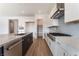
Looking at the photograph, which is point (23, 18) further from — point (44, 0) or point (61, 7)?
point (44, 0)

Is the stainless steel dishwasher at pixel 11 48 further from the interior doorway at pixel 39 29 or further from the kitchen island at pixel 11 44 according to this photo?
the interior doorway at pixel 39 29

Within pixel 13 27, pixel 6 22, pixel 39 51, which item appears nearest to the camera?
pixel 39 51

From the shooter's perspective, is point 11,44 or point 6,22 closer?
point 11,44

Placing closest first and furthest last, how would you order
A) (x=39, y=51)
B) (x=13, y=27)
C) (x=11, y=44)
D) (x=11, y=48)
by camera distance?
(x=11, y=48) < (x=11, y=44) < (x=39, y=51) < (x=13, y=27)

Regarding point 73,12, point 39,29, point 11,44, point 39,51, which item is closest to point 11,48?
point 11,44

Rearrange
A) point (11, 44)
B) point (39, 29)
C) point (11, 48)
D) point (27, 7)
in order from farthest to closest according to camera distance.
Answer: point (39, 29)
point (27, 7)
point (11, 44)
point (11, 48)

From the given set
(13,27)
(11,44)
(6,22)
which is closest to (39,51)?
(11,44)

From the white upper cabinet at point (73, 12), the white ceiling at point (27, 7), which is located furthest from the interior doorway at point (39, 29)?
the white upper cabinet at point (73, 12)

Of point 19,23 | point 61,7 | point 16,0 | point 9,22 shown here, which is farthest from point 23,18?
point 16,0

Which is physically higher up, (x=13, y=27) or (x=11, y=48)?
(x=13, y=27)

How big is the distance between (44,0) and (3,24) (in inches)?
444

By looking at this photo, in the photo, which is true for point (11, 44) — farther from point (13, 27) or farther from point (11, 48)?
point (13, 27)

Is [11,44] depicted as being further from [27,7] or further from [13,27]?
[13,27]

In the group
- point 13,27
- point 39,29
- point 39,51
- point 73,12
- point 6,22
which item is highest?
point 6,22
